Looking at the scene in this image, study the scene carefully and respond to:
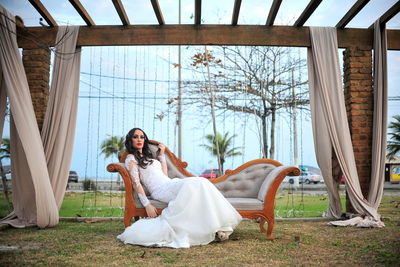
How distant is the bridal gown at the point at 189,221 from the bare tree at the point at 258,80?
262cm

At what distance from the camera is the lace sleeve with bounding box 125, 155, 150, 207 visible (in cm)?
350

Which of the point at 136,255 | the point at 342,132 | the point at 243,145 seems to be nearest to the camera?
the point at 136,255

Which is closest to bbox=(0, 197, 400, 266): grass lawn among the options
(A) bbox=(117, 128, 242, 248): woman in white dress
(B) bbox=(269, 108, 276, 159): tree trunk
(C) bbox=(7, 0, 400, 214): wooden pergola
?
(A) bbox=(117, 128, 242, 248): woman in white dress

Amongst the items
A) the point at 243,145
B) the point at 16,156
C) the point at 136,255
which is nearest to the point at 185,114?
the point at 243,145

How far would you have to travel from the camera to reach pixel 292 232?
3926mm

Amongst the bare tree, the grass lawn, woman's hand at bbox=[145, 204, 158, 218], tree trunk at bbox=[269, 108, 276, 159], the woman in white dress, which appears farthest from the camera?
the bare tree

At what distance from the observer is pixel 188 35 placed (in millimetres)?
4793

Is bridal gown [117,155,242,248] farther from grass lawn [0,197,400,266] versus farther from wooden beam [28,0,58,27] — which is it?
wooden beam [28,0,58,27]

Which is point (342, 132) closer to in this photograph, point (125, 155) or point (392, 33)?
point (392, 33)

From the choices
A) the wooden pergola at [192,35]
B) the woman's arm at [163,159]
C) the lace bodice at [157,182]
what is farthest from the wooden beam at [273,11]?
the lace bodice at [157,182]

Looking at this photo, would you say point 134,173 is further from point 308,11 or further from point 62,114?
point 308,11

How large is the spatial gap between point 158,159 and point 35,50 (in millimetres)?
2263

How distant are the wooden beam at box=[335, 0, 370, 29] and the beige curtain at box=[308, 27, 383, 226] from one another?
0.39 feet

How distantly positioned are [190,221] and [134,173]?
0.82 metres
